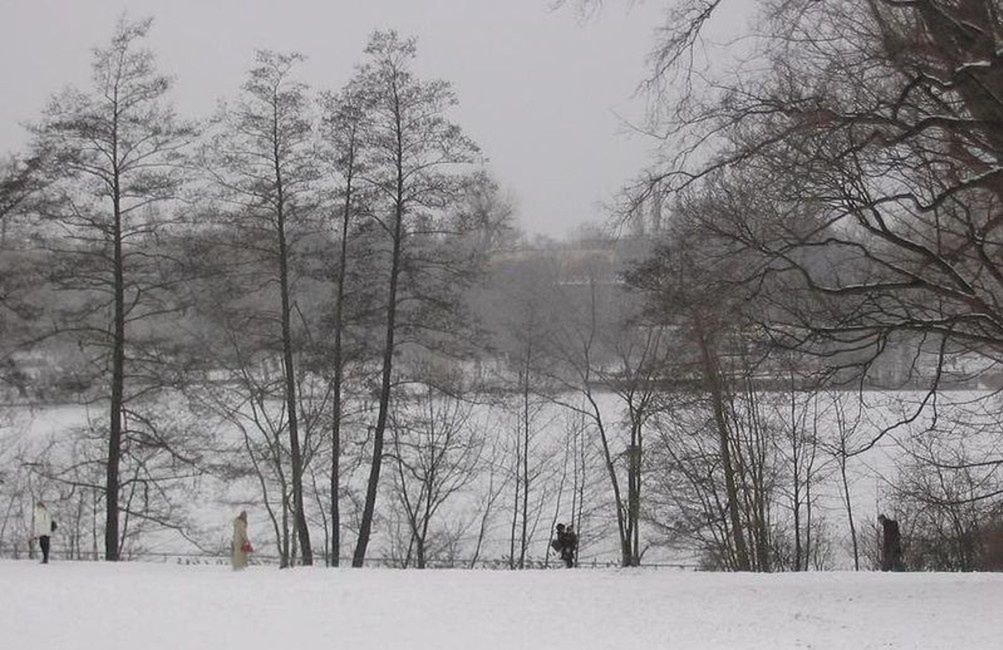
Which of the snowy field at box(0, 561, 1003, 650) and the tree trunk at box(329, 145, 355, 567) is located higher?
the tree trunk at box(329, 145, 355, 567)

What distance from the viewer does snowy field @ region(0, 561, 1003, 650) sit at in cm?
977

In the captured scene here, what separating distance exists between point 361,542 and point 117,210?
8258 millimetres

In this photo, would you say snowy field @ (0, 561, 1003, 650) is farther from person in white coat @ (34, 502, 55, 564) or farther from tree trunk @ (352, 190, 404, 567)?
tree trunk @ (352, 190, 404, 567)

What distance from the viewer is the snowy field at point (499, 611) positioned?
9.77 meters

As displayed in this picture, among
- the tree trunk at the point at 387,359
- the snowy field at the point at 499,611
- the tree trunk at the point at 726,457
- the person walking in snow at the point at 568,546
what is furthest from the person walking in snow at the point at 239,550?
the tree trunk at the point at 726,457

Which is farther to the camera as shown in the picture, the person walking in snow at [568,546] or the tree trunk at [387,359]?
the tree trunk at [387,359]

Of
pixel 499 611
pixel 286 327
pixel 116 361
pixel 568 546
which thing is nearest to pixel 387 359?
pixel 286 327

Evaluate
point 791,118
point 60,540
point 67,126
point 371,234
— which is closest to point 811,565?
point 371,234

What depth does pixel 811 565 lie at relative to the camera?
26188mm

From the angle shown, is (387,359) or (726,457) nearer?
(726,457)

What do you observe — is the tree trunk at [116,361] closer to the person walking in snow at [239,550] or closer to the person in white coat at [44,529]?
the person in white coat at [44,529]

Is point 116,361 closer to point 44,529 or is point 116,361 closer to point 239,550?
point 44,529

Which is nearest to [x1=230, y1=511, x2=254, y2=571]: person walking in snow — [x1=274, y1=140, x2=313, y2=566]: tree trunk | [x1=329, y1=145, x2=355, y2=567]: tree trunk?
[x1=274, y1=140, x2=313, y2=566]: tree trunk

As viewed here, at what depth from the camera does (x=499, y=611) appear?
11508mm
